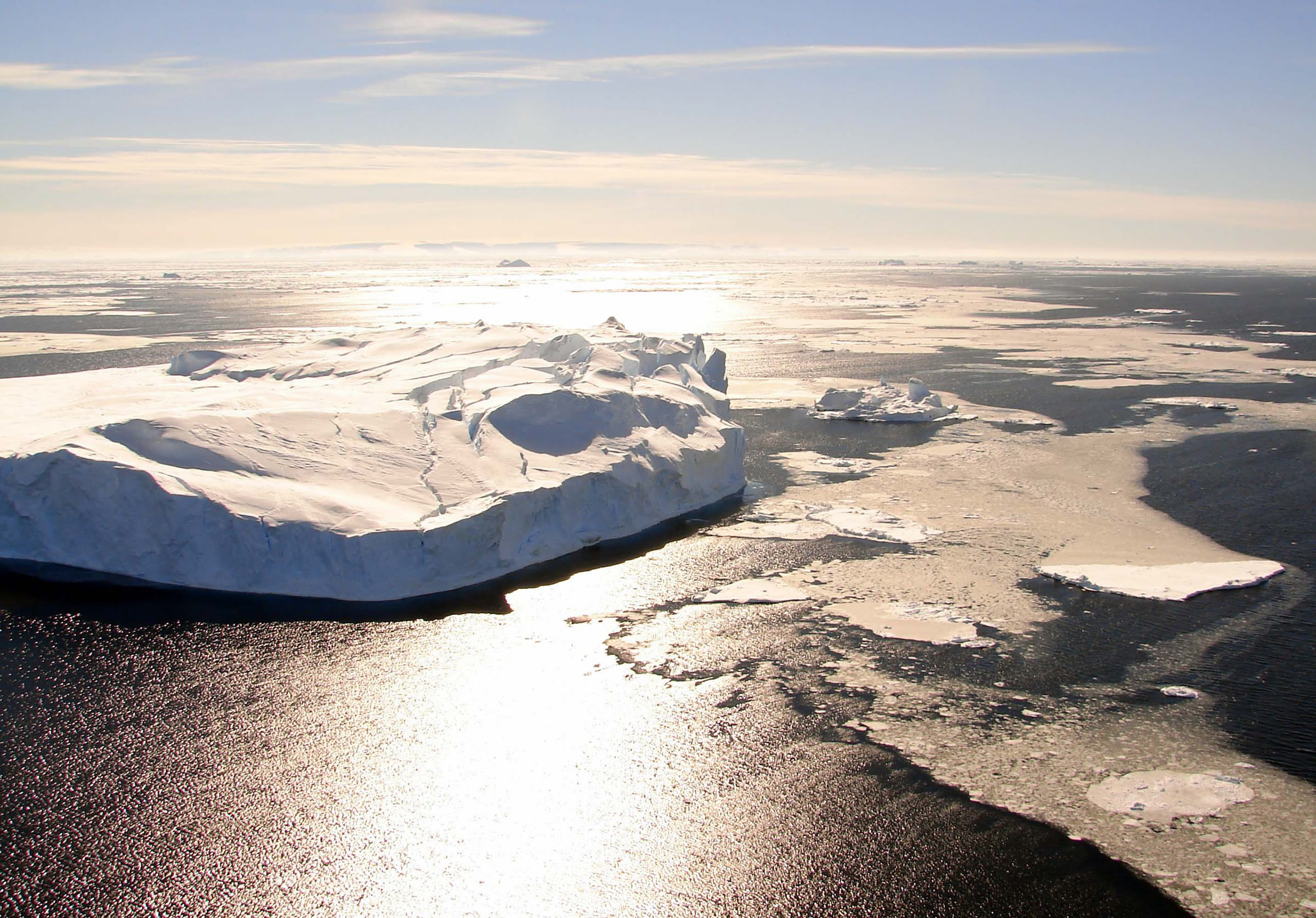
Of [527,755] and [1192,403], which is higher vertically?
[1192,403]

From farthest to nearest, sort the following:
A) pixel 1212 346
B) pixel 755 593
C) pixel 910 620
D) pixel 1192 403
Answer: pixel 1212 346, pixel 1192 403, pixel 755 593, pixel 910 620

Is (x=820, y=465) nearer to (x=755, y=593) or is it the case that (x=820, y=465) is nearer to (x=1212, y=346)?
(x=755, y=593)

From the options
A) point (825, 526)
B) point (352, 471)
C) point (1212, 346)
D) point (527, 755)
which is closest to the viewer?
point (527, 755)

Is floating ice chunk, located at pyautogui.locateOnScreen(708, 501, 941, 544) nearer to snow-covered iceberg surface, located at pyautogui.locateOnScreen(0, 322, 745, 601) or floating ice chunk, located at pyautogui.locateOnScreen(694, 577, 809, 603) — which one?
snow-covered iceberg surface, located at pyautogui.locateOnScreen(0, 322, 745, 601)

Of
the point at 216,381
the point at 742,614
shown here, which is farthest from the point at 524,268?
the point at 742,614

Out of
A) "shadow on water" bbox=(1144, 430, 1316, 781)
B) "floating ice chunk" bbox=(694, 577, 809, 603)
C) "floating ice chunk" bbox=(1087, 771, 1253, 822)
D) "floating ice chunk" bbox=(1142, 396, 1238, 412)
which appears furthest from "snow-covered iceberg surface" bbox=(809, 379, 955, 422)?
"floating ice chunk" bbox=(1087, 771, 1253, 822)

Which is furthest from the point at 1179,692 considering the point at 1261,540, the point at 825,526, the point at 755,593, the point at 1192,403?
the point at 1192,403
